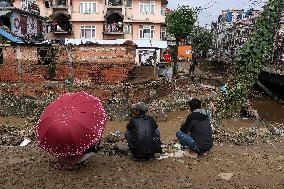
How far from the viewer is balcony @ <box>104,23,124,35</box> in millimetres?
46312

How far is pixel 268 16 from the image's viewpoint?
63.4 feet

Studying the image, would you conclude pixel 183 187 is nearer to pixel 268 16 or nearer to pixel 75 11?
pixel 268 16

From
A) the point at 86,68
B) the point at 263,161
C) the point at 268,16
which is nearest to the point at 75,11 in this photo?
the point at 86,68

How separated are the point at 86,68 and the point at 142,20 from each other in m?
21.0

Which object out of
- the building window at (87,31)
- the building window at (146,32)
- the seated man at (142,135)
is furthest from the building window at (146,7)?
the seated man at (142,135)

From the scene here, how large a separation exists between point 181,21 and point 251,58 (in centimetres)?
2809

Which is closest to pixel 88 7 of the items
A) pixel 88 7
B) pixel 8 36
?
pixel 88 7

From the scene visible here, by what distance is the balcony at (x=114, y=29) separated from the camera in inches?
1823

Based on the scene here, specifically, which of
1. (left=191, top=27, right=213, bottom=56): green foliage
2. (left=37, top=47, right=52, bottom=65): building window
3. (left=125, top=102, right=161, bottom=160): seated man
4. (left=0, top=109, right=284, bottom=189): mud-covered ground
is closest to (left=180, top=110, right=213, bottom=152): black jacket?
(left=0, top=109, right=284, bottom=189): mud-covered ground

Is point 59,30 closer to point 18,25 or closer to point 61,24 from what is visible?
point 61,24

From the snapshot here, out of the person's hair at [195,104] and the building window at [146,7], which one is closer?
the person's hair at [195,104]

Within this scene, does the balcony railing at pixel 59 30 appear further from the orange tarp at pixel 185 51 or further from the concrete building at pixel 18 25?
the orange tarp at pixel 185 51

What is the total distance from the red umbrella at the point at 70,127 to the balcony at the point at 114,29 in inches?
1591

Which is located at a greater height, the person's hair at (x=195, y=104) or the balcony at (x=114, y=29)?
the balcony at (x=114, y=29)
